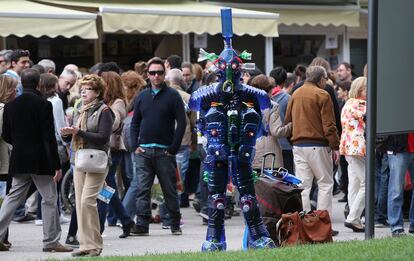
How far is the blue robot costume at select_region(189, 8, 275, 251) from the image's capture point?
34.1 ft

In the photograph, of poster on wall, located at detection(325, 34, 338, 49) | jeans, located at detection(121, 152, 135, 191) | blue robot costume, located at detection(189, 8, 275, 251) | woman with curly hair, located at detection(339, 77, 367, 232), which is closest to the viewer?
blue robot costume, located at detection(189, 8, 275, 251)

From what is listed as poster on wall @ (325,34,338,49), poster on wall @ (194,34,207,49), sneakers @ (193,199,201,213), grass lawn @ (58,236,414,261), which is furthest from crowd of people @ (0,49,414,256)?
poster on wall @ (325,34,338,49)

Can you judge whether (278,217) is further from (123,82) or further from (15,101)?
(123,82)

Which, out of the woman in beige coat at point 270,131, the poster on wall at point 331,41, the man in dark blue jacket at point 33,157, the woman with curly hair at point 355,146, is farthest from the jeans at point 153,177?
the poster on wall at point 331,41

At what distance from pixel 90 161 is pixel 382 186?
4.40m

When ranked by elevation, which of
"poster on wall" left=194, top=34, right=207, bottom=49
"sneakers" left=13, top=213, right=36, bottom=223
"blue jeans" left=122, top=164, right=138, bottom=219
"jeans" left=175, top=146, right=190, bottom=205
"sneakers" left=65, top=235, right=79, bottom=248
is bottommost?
"sneakers" left=13, top=213, right=36, bottom=223

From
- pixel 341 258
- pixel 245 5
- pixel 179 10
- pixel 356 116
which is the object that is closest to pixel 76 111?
pixel 356 116

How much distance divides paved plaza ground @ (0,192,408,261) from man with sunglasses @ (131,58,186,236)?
1.40 feet

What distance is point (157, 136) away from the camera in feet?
42.8

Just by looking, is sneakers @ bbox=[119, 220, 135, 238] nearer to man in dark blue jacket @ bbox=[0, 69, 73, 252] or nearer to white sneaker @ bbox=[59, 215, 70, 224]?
man in dark blue jacket @ bbox=[0, 69, 73, 252]

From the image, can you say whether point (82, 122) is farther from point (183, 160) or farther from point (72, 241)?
point (183, 160)

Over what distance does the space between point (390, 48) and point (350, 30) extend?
1651 centimetres

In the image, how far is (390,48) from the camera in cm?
902

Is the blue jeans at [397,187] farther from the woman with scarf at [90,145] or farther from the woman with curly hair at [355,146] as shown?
the woman with scarf at [90,145]
